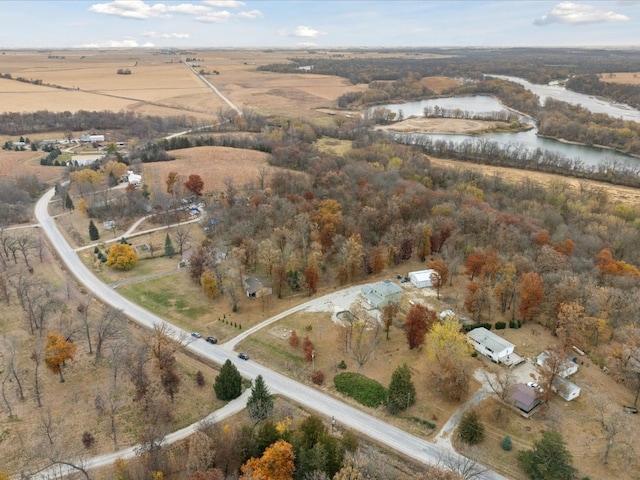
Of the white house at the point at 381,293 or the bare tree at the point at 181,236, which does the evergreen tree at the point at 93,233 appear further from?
the white house at the point at 381,293

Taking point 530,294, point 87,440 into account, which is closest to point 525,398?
point 530,294

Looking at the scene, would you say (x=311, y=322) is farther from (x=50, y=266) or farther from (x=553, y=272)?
(x=50, y=266)

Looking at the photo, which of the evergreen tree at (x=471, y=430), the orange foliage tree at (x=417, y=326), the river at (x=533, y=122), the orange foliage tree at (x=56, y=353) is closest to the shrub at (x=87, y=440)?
the orange foliage tree at (x=56, y=353)

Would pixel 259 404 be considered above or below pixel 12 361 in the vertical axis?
below

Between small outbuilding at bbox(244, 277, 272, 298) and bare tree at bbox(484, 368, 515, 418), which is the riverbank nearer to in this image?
small outbuilding at bbox(244, 277, 272, 298)

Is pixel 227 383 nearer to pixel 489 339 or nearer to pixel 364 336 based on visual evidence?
pixel 364 336
